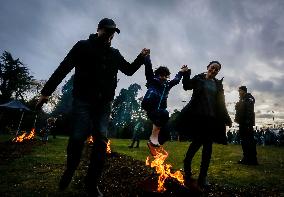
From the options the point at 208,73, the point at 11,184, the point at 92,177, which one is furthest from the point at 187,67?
the point at 11,184

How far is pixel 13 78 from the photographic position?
60750mm

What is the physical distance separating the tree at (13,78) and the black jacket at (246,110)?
5432cm

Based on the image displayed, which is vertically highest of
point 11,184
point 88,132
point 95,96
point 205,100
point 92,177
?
point 205,100

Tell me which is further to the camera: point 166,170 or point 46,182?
point 46,182

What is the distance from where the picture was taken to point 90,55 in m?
4.43

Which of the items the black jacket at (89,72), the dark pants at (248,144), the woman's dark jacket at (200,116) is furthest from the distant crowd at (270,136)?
the black jacket at (89,72)

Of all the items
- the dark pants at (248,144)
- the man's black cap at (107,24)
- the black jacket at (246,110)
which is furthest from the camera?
the black jacket at (246,110)

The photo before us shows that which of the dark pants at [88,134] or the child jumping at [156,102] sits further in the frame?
the child jumping at [156,102]

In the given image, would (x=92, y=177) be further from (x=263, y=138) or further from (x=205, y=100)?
(x=263, y=138)

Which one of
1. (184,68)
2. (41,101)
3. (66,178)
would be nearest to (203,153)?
(184,68)

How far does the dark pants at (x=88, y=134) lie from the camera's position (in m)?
4.23

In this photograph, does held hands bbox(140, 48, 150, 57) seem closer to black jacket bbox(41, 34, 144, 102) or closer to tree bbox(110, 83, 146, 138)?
black jacket bbox(41, 34, 144, 102)

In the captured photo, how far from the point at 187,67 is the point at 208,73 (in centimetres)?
58

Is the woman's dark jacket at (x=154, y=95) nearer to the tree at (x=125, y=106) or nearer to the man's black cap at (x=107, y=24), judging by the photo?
the man's black cap at (x=107, y=24)
